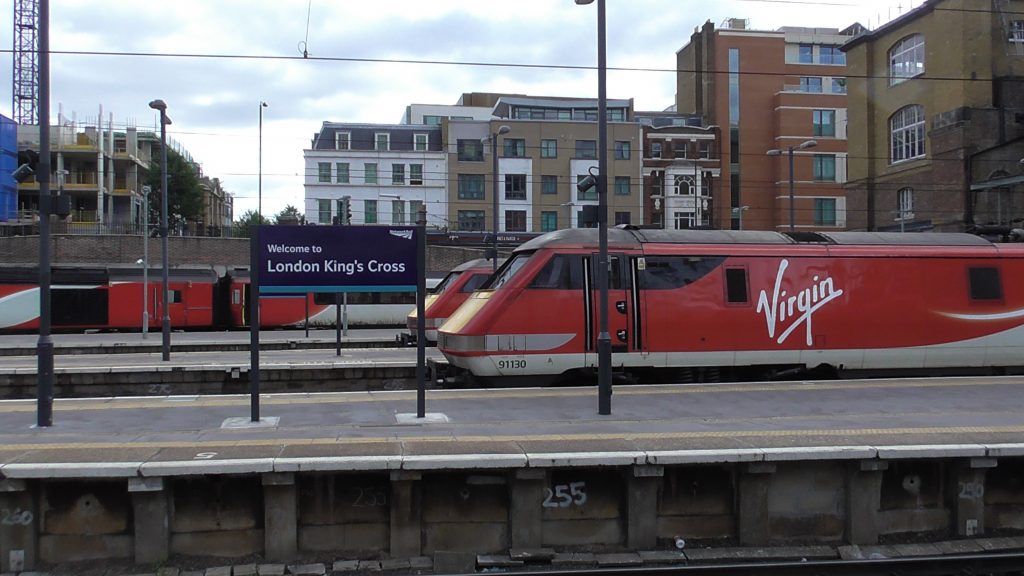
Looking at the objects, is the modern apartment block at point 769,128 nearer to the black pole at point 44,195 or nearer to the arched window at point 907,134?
the arched window at point 907,134

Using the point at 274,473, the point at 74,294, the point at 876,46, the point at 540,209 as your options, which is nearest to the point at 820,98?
the point at 876,46

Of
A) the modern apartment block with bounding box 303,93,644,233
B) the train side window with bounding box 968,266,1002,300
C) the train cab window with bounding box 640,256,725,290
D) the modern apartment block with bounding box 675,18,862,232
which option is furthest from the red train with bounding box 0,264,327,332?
the modern apartment block with bounding box 675,18,862,232

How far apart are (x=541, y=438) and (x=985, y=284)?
10.6 m

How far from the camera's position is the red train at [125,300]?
32031 mm

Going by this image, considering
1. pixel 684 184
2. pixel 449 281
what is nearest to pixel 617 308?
pixel 449 281

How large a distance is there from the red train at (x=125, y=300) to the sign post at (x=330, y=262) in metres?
22.1

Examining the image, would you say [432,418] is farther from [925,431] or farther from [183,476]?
[925,431]

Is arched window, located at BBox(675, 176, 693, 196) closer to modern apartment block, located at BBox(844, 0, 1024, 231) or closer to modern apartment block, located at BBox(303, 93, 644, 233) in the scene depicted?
modern apartment block, located at BBox(303, 93, 644, 233)

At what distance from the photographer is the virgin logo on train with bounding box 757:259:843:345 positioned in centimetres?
1338

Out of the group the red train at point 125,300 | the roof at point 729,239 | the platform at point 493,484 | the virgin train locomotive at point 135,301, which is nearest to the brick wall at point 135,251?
the virgin train locomotive at point 135,301

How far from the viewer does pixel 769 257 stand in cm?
1352

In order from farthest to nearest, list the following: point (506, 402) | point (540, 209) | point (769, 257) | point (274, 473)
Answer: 1. point (540, 209)
2. point (769, 257)
3. point (506, 402)
4. point (274, 473)

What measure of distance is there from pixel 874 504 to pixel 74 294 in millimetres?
33448

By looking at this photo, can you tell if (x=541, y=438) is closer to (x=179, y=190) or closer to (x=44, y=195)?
(x=44, y=195)
